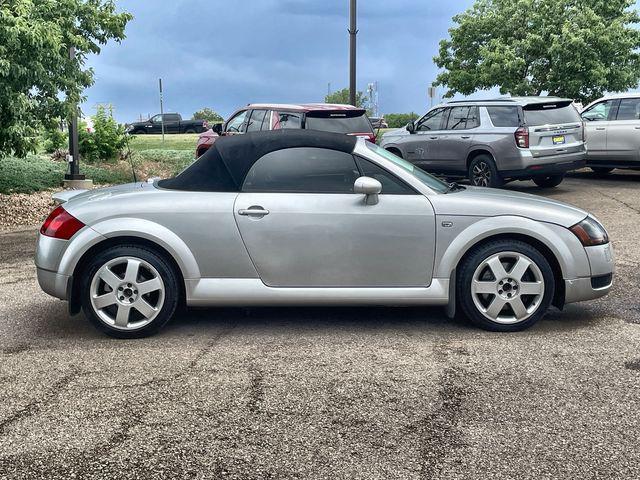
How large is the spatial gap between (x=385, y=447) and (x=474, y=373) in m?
1.28

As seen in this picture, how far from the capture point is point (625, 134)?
54.0 ft

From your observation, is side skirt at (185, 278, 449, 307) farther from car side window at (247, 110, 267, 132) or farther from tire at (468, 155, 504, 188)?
car side window at (247, 110, 267, 132)

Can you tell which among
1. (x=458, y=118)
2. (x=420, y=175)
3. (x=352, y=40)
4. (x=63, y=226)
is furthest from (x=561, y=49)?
(x=63, y=226)

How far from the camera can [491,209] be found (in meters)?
5.57

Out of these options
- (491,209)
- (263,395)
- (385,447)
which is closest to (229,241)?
(263,395)

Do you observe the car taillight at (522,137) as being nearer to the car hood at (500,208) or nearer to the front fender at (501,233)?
the car hood at (500,208)

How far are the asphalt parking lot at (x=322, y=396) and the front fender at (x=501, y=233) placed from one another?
0.52 metres

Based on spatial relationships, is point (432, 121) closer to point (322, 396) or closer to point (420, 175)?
point (420, 175)

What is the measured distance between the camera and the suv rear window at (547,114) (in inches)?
559

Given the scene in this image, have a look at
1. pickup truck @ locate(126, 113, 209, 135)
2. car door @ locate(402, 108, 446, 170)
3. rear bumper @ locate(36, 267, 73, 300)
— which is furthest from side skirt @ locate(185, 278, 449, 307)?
pickup truck @ locate(126, 113, 209, 135)

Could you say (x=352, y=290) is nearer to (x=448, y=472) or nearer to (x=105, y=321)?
(x=105, y=321)

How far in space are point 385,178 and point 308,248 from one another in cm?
80

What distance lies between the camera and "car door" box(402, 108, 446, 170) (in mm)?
15734

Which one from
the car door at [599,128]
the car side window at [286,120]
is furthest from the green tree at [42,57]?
the car door at [599,128]
